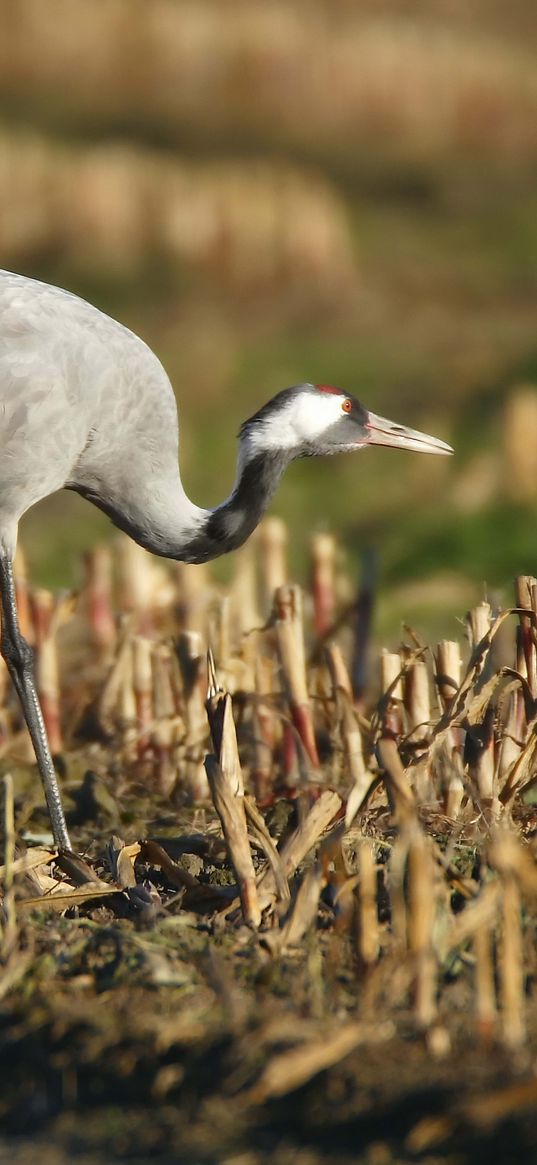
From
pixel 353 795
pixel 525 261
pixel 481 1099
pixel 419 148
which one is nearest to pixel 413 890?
pixel 481 1099

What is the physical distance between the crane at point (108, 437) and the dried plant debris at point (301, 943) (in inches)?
15.5

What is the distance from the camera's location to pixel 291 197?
2011 cm

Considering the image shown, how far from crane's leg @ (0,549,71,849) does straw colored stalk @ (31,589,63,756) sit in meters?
0.70

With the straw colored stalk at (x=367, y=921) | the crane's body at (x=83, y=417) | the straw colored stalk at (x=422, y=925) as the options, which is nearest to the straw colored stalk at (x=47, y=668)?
the crane's body at (x=83, y=417)

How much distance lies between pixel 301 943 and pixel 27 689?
2.11m

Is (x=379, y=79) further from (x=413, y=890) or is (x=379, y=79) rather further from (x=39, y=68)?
(x=413, y=890)

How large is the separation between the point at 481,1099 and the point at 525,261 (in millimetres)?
19402

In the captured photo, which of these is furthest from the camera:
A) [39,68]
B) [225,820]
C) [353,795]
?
[39,68]

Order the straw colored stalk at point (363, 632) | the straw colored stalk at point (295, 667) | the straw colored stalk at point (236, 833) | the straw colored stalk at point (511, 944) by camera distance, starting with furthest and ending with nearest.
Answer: the straw colored stalk at point (363, 632) < the straw colored stalk at point (295, 667) < the straw colored stalk at point (236, 833) < the straw colored stalk at point (511, 944)

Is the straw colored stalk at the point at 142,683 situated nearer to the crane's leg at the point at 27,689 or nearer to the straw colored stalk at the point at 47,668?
the straw colored stalk at the point at 47,668

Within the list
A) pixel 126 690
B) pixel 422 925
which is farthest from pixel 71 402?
pixel 422 925

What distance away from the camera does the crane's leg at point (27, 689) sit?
4.98 meters

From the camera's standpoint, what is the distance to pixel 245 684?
5934 mm

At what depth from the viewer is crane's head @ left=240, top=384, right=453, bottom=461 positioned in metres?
5.32
